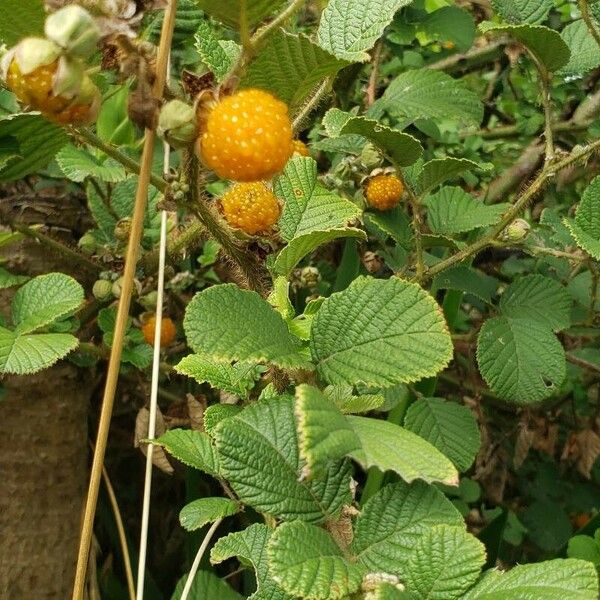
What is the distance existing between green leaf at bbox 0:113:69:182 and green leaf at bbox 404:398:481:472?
41cm

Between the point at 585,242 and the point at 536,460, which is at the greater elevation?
the point at 585,242

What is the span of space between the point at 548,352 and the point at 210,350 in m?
0.45

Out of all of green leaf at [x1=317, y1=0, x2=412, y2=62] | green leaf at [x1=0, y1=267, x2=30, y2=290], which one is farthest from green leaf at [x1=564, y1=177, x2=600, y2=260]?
green leaf at [x1=0, y1=267, x2=30, y2=290]

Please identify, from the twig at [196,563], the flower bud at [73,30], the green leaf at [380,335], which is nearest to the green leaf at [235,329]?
the green leaf at [380,335]

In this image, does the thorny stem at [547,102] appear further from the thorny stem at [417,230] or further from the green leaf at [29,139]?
the green leaf at [29,139]

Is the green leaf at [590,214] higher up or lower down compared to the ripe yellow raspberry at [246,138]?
lower down

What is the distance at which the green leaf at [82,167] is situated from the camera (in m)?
0.76

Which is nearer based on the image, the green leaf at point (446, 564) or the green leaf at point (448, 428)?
the green leaf at point (446, 564)

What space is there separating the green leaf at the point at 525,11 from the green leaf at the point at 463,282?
0.81 feet

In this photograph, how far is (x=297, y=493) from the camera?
17.4 inches

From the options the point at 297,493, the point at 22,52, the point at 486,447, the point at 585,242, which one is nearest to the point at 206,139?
the point at 22,52

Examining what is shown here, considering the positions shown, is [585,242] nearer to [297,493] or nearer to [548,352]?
[548,352]

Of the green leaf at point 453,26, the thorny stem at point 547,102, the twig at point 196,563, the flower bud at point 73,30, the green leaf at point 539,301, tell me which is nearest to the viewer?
the flower bud at point 73,30

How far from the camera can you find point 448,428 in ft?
2.46
